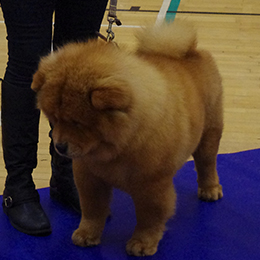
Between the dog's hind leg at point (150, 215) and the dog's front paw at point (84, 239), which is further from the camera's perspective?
the dog's front paw at point (84, 239)

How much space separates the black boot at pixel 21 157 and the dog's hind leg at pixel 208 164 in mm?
650

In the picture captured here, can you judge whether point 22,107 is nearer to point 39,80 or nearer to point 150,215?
point 39,80

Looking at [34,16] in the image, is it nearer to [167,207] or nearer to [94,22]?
[94,22]

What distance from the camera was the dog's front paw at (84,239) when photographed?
1.52 m

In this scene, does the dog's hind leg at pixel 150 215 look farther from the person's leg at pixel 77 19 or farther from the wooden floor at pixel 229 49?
the person's leg at pixel 77 19

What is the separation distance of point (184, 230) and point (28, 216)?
60 centimetres

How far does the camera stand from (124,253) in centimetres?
150

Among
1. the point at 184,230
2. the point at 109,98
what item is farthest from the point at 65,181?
the point at 109,98

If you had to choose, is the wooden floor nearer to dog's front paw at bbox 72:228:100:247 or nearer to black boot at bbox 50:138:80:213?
black boot at bbox 50:138:80:213

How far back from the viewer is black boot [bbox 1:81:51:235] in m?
1.54

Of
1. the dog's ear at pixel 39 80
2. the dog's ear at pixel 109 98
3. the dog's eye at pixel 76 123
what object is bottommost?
the dog's eye at pixel 76 123

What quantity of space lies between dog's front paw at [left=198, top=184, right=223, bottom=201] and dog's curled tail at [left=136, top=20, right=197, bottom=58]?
0.59m

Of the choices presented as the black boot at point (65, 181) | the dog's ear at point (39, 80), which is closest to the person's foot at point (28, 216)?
the black boot at point (65, 181)

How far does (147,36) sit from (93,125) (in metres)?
0.58
